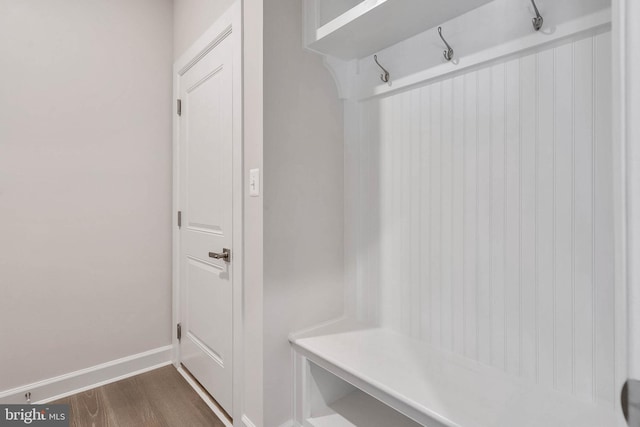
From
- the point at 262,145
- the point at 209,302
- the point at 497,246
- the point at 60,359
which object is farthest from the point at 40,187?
the point at 497,246

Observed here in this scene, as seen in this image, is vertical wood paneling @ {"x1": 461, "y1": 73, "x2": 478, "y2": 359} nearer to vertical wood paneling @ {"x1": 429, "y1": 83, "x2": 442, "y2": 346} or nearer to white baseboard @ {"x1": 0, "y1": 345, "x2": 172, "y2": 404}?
vertical wood paneling @ {"x1": 429, "y1": 83, "x2": 442, "y2": 346}

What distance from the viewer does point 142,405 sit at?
1797 mm

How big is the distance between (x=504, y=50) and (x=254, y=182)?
1051mm

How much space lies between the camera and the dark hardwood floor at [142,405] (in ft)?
5.45

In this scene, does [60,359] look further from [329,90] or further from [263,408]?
[329,90]

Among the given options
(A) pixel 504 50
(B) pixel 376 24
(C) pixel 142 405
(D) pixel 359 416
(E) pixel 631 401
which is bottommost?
(C) pixel 142 405

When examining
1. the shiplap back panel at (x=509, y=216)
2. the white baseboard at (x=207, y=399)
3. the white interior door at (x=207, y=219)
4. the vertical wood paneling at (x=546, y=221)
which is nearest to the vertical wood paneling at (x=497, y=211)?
the shiplap back panel at (x=509, y=216)

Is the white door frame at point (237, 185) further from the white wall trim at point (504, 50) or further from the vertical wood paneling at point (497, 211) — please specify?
→ the vertical wood paneling at point (497, 211)

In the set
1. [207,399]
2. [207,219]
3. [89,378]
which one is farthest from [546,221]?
[89,378]

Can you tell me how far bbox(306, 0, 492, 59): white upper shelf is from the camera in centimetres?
117

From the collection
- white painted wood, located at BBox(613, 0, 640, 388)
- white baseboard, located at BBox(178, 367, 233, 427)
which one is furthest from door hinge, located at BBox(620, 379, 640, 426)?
white baseboard, located at BBox(178, 367, 233, 427)

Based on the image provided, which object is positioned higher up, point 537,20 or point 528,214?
point 537,20

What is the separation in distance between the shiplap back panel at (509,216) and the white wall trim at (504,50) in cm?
3

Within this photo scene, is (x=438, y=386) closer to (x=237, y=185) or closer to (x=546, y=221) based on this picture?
(x=546, y=221)
